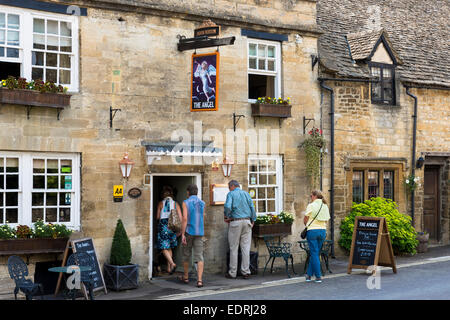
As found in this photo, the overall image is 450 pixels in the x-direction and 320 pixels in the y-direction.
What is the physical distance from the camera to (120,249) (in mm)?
11945

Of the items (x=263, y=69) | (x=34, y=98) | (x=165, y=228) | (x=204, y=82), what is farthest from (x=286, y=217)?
(x=34, y=98)

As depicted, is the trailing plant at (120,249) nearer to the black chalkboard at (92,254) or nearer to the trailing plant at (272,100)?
the black chalkboard at (92,254)

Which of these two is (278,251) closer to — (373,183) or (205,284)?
(205,284)

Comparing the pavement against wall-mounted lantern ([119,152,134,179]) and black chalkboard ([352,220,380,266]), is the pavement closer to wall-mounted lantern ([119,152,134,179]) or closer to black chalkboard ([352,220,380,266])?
black chalkboard ([352,220,380,266])

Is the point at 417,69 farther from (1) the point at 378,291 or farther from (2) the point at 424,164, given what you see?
(1) the point at 378,291

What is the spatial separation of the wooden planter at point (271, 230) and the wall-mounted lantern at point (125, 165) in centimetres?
338

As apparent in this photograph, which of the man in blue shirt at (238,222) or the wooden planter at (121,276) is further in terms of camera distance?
the man in blue shirt at (238,222)

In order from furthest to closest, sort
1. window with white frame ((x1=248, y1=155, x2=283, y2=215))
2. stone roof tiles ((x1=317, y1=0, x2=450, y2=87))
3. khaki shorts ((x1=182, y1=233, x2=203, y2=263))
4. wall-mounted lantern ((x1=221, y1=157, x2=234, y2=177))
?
stone roof tiles ((x1=317, y1=0, x2=450, y2=87)) → window with white frame ((x1=248, y1=155, x2=283, y2=215)) → wall-mounted lantern ((x1=221, y1=157, x2=234, y2=177)) → khaki shorts ((x1=182, y1=233, x2=203, y2=263))

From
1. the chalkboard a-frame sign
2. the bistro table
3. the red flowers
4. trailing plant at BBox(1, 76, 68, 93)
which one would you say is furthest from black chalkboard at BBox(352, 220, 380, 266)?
trailing plant at BBox(1, 76, 68, 93)

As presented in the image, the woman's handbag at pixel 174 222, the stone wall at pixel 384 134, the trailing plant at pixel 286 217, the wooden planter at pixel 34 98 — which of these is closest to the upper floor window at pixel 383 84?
the stone wall at pixel 384 134

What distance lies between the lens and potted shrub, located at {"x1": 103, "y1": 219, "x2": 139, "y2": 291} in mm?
11734

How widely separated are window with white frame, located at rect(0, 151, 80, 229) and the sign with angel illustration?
2.69 m

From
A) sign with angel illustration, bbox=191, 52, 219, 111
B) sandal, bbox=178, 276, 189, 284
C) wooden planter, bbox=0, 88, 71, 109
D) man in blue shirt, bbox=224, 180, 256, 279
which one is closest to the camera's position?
wooden planter, bbox=0, 88, 71, 109

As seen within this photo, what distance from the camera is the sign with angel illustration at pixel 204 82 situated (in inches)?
485
